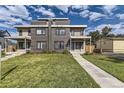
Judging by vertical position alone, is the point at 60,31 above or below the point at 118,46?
above

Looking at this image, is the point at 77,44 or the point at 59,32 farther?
the point at 77,44

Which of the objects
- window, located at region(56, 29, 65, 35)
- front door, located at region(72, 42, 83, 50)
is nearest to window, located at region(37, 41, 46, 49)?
window, located at region(56, 29, 65, 35)

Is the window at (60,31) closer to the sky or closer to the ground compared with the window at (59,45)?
closer to the sky

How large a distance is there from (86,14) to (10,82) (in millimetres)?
41302

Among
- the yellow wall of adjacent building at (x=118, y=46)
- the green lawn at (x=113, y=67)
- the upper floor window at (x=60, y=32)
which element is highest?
the upper floor window at (x=60, y=32)

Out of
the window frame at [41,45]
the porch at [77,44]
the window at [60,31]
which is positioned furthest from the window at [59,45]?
the window frame at [41,45]

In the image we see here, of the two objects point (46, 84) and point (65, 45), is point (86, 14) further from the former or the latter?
point (46, 84)

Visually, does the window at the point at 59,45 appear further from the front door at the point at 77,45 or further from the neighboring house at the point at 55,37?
the front door at the point at 77,45

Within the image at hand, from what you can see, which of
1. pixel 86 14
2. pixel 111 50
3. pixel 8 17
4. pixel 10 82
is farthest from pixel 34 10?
pixel 10 82

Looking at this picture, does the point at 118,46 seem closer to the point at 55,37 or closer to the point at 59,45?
the point at 59,45

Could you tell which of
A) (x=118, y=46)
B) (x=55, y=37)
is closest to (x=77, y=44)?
(x=55, y=37)
